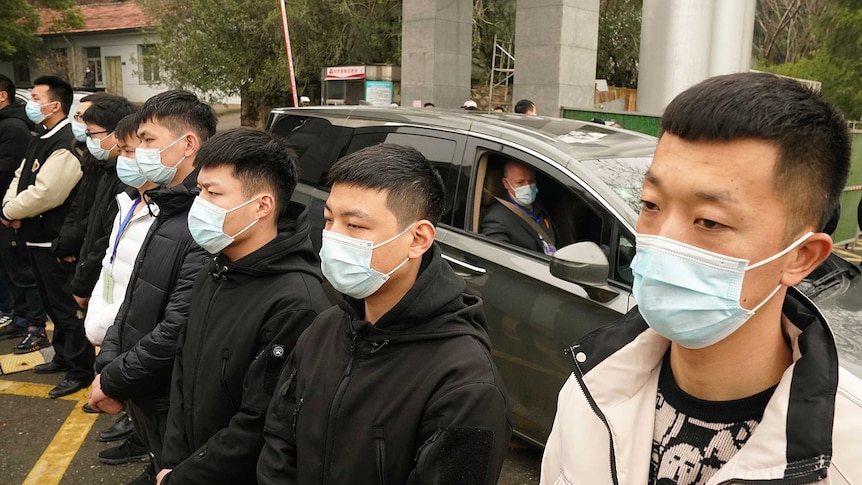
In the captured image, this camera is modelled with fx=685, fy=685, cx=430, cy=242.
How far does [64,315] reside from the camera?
16.3ft

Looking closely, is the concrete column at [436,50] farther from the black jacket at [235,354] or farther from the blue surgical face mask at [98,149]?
the black jacket at [235,354]

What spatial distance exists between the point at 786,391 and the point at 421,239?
3.89ft

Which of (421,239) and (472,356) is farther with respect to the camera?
(421,239)

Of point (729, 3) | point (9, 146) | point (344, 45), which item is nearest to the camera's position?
point (9, 146)

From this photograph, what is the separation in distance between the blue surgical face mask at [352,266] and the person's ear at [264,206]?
69cm

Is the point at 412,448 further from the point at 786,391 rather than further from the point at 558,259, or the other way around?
the point at 558,259

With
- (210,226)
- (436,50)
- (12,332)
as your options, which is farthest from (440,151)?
(436,50)

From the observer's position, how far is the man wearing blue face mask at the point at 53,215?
4.89 m

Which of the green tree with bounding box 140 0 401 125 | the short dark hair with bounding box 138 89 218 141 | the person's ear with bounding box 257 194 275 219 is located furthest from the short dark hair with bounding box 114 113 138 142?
the green tree with bounding box 140 0 401 125

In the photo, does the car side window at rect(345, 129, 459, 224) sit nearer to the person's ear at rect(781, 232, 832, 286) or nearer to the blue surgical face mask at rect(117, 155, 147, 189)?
the blue surgical face mask at rect(117, 155, 147, 189)

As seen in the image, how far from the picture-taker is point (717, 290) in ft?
4.04

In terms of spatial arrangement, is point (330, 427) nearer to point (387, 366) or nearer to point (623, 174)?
point (387, 366)

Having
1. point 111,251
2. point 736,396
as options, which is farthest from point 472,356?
point 111,251

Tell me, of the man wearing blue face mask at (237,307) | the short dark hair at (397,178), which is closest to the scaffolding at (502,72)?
the man wearing blue face mask at (237,307)
